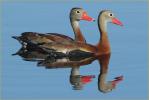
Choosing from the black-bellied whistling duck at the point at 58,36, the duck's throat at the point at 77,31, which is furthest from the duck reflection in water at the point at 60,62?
the duck's throat at the point at 77,31

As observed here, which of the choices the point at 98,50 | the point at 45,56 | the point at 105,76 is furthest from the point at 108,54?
the point at 105,76

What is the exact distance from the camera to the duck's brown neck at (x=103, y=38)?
71.5 feet

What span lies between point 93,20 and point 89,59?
2311mm

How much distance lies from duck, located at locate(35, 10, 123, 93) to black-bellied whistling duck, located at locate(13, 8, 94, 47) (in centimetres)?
15

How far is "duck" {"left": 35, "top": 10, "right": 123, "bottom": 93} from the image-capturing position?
2020 centimetres

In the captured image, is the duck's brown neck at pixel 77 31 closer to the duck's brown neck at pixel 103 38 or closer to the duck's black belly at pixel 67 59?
the duck's brown neck at pixel 103 38

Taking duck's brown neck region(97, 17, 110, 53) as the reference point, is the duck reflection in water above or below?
above

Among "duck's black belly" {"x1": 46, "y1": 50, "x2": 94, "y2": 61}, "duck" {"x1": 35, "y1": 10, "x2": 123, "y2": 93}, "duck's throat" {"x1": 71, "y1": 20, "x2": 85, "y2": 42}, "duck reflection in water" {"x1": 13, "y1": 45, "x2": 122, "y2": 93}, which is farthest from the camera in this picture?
"duck's throat" {"x1": 71, "y1": 20, "x2": 85, "y2": 42}

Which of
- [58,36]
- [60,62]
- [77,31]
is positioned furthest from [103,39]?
[60,62]

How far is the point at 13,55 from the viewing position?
20.5m

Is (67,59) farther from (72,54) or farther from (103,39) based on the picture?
(103,39)

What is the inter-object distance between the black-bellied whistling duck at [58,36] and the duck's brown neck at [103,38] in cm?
41

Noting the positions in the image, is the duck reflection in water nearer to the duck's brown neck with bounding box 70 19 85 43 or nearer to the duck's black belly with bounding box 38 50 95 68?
the duck's black belly with bounding box 38 50 95 68

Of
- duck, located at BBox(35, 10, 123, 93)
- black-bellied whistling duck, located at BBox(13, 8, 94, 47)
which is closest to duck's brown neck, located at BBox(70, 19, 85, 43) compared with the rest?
black-bellied whistling duck, located at BBox(13, 8, 94, 47)
